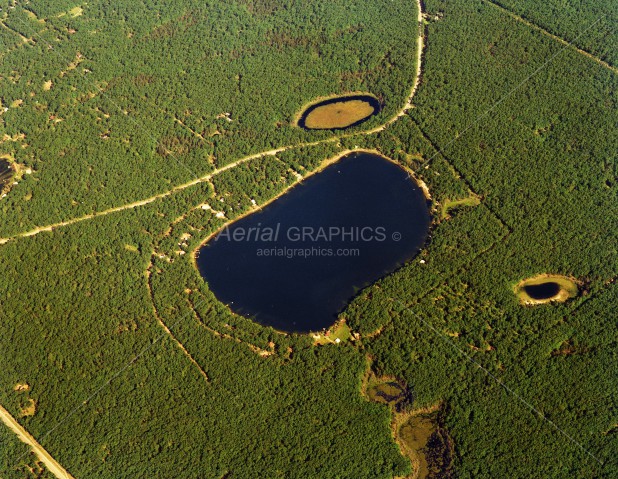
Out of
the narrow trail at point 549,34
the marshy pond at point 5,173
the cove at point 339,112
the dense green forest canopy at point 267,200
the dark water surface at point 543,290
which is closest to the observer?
the dense green forest canopy at point 267,200

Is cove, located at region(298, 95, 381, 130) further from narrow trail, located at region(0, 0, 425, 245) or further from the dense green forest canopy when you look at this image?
narrow trail, located at region(0, 0, 425, 245)

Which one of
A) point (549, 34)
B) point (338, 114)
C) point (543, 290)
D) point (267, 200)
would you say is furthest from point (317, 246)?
point (549, 34)

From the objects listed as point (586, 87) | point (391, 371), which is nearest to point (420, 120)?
point (586, 87)

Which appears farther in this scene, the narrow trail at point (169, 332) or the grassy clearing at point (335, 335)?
the grassy clearing at point (335, 335)

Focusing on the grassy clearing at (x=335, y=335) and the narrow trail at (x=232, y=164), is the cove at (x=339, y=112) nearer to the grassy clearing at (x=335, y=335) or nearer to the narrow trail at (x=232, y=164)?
the narrow trail at (x=232, y=164)

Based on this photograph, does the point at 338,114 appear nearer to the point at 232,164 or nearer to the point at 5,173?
the point at 232,164

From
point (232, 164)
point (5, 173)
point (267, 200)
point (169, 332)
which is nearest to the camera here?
point (169, 332)

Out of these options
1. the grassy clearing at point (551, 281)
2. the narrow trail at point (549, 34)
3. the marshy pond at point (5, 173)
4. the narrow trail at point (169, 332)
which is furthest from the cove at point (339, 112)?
the marshy pond at point (5, 173)
